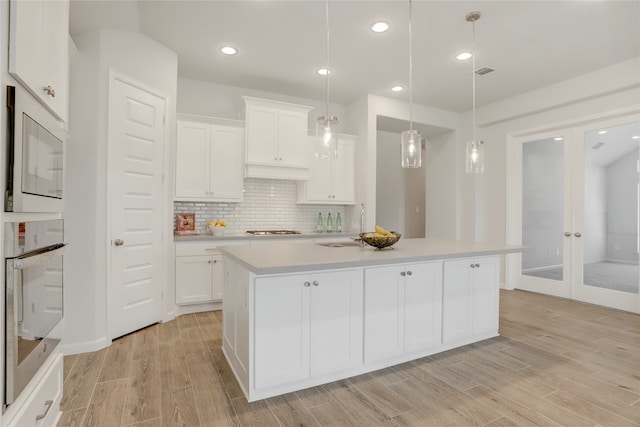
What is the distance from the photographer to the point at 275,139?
14.6ft

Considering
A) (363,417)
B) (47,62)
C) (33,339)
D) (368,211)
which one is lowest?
(363,417)

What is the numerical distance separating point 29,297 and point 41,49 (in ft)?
3.39

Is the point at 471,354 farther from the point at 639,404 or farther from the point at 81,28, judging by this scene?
the point at 81,28

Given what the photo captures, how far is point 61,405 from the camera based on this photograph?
2049mm

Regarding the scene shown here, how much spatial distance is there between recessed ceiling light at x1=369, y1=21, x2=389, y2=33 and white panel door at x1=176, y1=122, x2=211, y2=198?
219 centimetres

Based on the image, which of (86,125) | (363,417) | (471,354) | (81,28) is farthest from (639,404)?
(81,28)

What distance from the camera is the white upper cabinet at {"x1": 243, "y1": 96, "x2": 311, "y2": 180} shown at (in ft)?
14.2

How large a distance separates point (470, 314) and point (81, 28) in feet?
13.6

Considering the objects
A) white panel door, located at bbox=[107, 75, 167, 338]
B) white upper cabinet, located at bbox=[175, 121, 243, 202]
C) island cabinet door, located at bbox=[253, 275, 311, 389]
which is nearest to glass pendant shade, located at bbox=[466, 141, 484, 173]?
island cabinet door, located at bbox=[253, 275, 311, 389]

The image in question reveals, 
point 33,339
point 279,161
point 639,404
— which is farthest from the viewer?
point 279,161

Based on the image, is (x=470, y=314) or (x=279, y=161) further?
(x=279, y=161)

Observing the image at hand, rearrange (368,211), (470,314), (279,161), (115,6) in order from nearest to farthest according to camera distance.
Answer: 1. (115,6)
2. (470,314)
3. (279,161)
4. (368,211)

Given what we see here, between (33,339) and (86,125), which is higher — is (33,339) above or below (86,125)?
below

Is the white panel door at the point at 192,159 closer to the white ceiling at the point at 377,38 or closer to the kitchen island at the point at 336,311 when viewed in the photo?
the white ceiling at the point at 377,38
